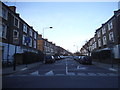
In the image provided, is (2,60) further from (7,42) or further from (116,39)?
(116,39)

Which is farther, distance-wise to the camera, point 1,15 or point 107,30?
point 107,30

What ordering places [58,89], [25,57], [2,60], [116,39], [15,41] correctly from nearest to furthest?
[58,89]
[15,41]
[2,60]
[25,57]
[116,39]

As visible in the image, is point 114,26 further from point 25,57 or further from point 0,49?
point 0,49

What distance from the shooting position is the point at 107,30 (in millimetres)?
32031

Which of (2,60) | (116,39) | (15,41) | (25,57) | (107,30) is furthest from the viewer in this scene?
(107,30)

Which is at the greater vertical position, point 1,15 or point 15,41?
point 1,15

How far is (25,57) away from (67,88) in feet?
65.4

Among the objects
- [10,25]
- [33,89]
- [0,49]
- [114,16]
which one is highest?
[114,16]

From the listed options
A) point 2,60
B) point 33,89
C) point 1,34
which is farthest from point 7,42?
point 33,89

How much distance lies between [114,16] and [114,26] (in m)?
2.21

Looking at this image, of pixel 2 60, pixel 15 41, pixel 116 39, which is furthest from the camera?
pixel 116 39

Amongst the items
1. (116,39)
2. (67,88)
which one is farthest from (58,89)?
(116,39)

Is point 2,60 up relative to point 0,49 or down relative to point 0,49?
down

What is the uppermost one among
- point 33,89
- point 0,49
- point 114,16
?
point 114,16
